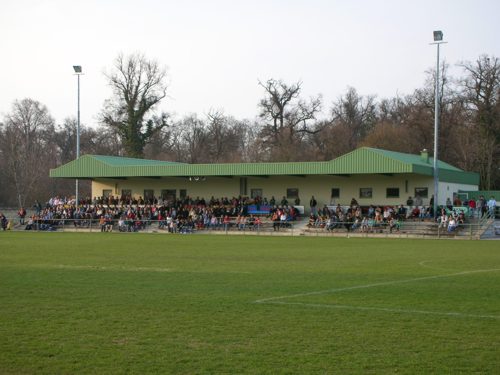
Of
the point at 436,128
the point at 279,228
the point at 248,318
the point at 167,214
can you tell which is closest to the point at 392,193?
the point at 436,128

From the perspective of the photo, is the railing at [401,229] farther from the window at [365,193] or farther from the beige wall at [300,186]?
the window at [365,193]

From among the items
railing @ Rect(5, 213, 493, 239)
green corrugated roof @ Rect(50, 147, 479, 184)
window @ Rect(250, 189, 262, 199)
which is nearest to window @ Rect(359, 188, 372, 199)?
green corrugated roof @ Rect(50, 147, 479, 184)

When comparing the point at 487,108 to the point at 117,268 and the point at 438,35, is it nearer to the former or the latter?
the point at 438,35

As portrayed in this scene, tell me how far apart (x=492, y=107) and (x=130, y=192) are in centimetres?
3158

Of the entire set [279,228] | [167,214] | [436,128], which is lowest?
[279,228]

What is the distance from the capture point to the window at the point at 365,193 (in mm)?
50969

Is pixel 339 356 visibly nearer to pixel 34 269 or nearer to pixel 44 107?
pixel 34 269

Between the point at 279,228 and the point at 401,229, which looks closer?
the point at 401,229

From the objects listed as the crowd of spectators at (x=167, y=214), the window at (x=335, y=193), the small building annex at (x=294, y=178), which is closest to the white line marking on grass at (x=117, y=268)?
the crowd of spectators at (x=167, y=214)

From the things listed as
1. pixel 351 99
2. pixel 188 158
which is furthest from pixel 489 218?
pixel 188 158

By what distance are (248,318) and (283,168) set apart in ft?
133

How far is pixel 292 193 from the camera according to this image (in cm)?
5434

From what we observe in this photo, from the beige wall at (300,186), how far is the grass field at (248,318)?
2911 cm

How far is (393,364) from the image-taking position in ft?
26.9
